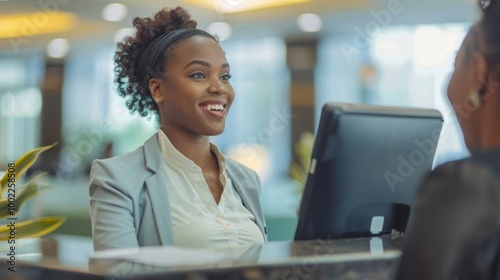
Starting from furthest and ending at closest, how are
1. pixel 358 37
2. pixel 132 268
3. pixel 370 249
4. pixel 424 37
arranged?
pixel 358 37 → pixel 424 37 → pixel 370 249 → pixel 132 268

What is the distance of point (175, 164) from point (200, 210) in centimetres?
17

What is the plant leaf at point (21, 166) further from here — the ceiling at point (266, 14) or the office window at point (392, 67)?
the office window at point (392, 67)

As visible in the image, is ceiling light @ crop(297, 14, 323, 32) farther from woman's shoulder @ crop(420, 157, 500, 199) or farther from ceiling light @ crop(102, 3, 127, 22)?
woman's shoulder @ crop(420, 157, 500, 199)

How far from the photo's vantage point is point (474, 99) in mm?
938

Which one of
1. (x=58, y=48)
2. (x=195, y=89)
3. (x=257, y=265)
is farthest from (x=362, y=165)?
(x=58, y=48)

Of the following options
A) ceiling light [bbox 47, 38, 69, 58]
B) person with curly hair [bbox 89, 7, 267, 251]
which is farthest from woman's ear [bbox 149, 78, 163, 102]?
ceiling light [bbox 47, 38, 69, 58]

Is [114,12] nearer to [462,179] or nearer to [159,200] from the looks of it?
[159,200]

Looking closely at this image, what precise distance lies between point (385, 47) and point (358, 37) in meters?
0.68

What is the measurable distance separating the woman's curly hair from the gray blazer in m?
0.38

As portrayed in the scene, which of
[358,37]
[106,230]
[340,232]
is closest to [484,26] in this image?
[340,232]

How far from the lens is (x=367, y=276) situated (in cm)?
131

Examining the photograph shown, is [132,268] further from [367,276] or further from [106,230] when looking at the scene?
[106,230]

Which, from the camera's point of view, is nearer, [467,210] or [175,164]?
[467,210]

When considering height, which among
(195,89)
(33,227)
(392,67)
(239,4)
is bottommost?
(33,227)
